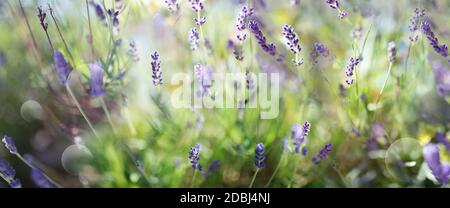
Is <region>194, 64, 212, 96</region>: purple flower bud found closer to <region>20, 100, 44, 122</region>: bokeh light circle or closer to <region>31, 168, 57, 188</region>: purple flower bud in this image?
<region>31, 168, 57, 188</region>: purple flower bud

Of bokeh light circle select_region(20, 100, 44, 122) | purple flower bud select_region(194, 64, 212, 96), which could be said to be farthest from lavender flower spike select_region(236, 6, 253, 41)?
bokeh light circle select_region(20, 100, 44, 122)

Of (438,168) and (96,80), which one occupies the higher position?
(96,80)

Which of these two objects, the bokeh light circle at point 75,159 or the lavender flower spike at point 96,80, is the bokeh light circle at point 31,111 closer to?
the bokeh light circle at point 75,159

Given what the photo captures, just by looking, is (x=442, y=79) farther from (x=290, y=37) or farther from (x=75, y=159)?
(x=75, y=159)

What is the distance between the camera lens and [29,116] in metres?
1.40

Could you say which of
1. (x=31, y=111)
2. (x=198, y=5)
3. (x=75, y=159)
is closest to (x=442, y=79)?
(x=198, y=5)

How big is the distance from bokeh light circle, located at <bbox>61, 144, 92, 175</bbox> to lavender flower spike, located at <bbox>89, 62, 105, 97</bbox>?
28 centimetres

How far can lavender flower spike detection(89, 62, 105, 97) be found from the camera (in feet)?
3.38

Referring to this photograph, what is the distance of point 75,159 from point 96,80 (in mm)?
328

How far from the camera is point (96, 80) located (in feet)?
3.46
